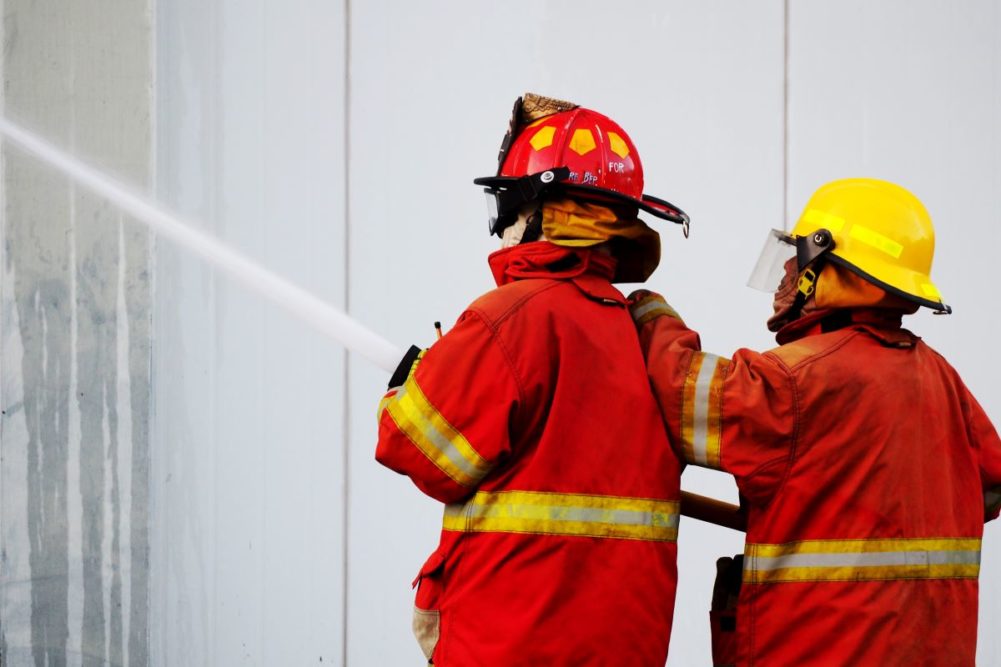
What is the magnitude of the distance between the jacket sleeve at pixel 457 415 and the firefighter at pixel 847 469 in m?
0.42

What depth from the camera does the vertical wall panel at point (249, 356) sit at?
16.7ft

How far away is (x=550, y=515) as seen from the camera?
99.5 inches

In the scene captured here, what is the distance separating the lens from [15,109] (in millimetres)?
5578

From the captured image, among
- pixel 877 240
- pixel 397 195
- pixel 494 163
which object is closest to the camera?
pixel 877 240

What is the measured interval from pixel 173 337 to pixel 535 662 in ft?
11.8

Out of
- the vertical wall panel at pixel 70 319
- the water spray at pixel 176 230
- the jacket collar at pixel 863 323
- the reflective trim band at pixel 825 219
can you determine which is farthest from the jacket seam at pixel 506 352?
the vertical wall panel at pixel 70 319

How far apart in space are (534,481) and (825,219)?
102cm

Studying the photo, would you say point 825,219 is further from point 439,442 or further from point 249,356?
point 249,356

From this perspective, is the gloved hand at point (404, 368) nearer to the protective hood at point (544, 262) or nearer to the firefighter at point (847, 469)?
the protective hood at point (544, 262)

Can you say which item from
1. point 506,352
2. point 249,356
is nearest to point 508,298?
point 506,352

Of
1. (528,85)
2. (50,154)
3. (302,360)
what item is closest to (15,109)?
(50,154)

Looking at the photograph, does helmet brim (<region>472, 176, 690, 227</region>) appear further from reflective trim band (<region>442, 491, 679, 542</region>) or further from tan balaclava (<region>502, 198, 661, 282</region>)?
reflective trim band (<region>442, 491, 679, 542</region>)

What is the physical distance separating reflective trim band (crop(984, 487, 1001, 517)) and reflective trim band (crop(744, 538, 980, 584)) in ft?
1.00

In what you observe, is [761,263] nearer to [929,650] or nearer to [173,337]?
[929,650]
